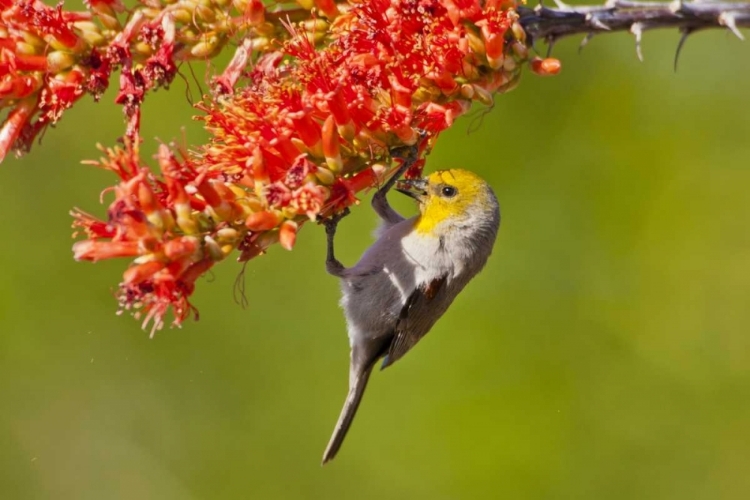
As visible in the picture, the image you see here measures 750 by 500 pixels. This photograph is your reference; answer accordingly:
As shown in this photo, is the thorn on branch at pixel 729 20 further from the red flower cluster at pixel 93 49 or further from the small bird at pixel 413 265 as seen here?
the small bird at pixel 413 265

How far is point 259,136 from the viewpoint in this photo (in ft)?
9.24

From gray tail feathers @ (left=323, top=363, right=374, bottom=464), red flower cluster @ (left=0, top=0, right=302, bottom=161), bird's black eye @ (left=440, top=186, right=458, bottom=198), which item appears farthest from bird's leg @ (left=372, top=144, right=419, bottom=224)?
gray tail feathers @ (left=323, top=363, right=374, bottom=464)

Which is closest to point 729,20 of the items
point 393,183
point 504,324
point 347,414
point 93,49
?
point 393,183

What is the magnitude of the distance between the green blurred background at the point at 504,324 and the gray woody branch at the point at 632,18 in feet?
8.89

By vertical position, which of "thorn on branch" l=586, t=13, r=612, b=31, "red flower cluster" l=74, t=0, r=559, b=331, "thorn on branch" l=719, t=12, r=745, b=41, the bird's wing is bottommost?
the bird's wing

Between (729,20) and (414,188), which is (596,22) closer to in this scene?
(729,20)

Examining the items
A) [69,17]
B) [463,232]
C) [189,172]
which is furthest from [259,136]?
[463,232]

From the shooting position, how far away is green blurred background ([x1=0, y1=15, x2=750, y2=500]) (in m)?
5.62

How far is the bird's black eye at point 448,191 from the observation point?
163 inches

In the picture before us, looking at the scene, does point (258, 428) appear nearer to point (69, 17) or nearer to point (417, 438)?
point (417, 438)

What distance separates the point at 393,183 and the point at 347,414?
4.41 feet

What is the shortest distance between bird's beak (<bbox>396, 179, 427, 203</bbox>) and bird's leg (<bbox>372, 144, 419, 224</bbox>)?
0.24 feet

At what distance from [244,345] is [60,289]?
1198 mm

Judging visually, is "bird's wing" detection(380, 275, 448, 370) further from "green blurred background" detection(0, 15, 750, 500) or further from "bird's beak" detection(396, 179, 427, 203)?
"green blurred background" detection(0, 15, 750, 500)
